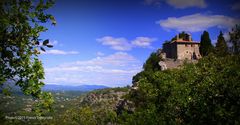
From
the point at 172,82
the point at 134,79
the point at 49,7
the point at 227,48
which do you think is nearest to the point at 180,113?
the point at 172,82

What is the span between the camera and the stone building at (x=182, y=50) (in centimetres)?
10675

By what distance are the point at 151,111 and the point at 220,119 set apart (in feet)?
39.0

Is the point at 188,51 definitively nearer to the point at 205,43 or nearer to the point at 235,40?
the point at 205,43

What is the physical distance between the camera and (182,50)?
107m

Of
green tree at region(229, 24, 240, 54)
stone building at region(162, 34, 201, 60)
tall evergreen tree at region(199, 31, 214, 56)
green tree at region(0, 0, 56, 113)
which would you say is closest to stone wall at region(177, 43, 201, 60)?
stone building at region(162, 34, 201, 60)

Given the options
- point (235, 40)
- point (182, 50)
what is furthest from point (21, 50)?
point (182, 50)

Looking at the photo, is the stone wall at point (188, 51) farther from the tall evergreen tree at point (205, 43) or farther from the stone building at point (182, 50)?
the tall evergreen tree at point (205, 43)

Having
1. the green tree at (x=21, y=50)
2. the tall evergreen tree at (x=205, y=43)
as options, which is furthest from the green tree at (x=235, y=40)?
the green tree at (x=21, y=50)

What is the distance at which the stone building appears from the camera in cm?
10675

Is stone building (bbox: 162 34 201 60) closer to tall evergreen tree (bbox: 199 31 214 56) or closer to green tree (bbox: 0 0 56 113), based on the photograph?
tall evergreen tree (bbox: 199 31 214 56)

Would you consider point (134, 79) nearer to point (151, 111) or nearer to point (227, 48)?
point (227, 48)

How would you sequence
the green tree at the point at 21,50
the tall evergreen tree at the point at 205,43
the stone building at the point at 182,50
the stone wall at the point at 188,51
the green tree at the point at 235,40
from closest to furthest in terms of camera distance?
the green tree at the point at 21,50 → the green tree at the point at 235,40 → the tall evergreen tree at the point at 205,43 → the stone wall at the point at 188,51 → the stone building at the point at 182,50

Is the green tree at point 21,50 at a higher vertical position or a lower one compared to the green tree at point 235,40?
lower

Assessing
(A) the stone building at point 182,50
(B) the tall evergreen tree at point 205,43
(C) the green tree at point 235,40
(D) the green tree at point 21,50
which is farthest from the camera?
(A) the stone building at point 182,50
